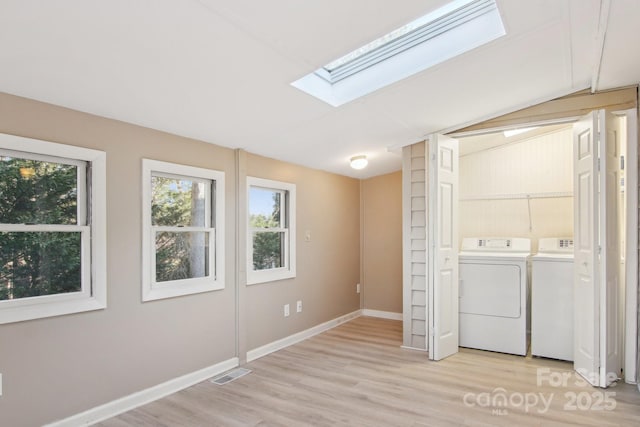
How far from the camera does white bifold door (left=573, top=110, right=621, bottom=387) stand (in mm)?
2977

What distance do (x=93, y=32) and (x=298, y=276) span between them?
3.19 meters

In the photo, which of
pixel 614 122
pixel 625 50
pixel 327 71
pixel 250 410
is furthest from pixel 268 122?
pixel 614 122

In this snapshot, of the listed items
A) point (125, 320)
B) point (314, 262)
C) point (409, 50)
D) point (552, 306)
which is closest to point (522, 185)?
point (552, 306)

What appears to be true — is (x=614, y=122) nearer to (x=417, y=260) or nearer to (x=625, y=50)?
(x=625, y=50)

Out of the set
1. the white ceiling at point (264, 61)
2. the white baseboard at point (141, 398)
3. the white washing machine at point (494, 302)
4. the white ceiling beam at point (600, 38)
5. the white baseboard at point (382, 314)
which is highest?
the white ceiling beam at point (600, 38)

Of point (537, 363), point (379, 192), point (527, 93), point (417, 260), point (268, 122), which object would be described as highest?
point (527, 93)

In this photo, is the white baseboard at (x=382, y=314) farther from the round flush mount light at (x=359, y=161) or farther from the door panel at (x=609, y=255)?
the door panel at (x=609, y=255)

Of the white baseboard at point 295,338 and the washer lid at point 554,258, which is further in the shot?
the white baseboard at point 295,338

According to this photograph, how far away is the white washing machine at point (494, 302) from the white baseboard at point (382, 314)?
53.9 inches

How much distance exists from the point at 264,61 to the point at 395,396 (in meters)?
2.52

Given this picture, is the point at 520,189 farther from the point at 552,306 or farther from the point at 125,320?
the point at 125,320

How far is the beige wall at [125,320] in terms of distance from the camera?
219 cm

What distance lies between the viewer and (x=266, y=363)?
142 inches

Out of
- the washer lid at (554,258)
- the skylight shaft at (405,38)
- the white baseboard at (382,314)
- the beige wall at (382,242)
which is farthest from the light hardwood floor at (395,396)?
the skylight shaft at (405,38)
